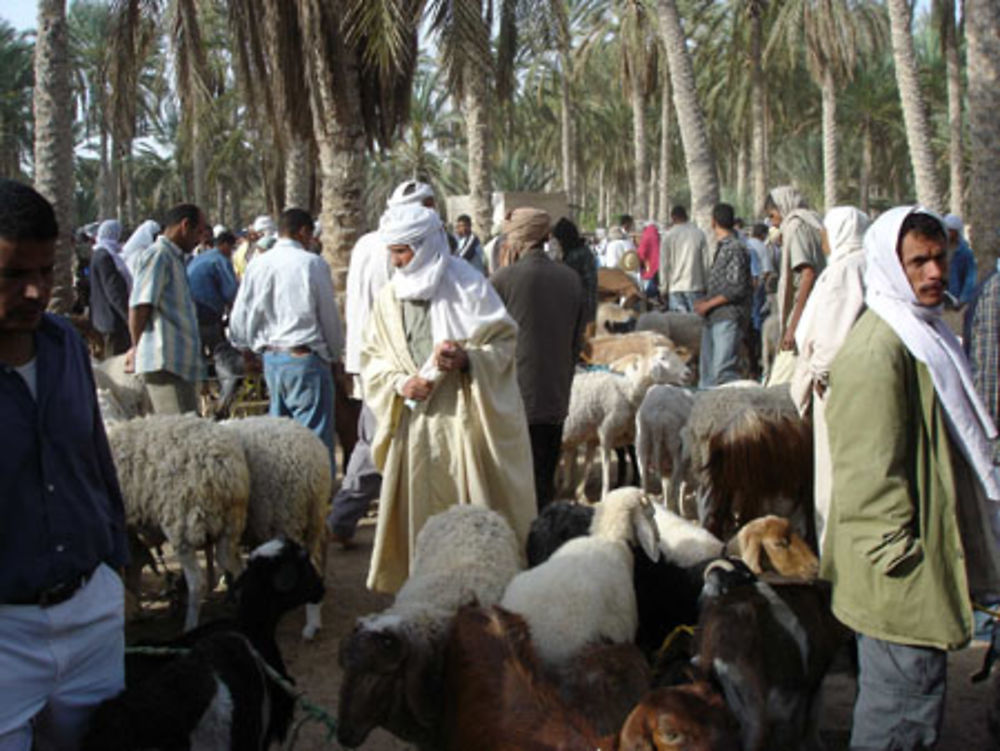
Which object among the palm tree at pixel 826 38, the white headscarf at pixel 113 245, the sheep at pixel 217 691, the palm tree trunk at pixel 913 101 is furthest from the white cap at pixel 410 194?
the palm tree at pixel 826 38

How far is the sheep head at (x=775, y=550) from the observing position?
443 cm

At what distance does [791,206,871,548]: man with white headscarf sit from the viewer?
520cm

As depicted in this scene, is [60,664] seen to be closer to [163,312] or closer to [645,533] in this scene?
[645,533]

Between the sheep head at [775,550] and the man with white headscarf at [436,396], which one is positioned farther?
the man with white headscarf at [436,396]

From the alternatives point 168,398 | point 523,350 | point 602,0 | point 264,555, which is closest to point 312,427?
point 168,398

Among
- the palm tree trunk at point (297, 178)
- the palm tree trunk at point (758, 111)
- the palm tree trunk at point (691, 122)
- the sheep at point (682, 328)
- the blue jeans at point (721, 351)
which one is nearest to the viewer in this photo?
the blue jeans at point (721, 351)

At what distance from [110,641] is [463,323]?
2743 millimetres

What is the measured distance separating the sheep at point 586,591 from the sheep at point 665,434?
10.1ft

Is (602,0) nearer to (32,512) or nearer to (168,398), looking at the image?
(168,398)

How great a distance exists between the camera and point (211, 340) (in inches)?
386

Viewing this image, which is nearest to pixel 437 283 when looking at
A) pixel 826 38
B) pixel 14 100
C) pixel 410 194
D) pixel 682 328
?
pixel 410 194

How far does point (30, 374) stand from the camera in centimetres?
233

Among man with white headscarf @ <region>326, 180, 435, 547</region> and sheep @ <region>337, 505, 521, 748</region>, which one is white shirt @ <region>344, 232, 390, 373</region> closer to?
man with white headscarf @ <region>326, 180, 435, 547</region>

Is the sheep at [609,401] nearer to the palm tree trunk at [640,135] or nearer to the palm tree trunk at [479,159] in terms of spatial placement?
the palm tree trunk at [479,159]
